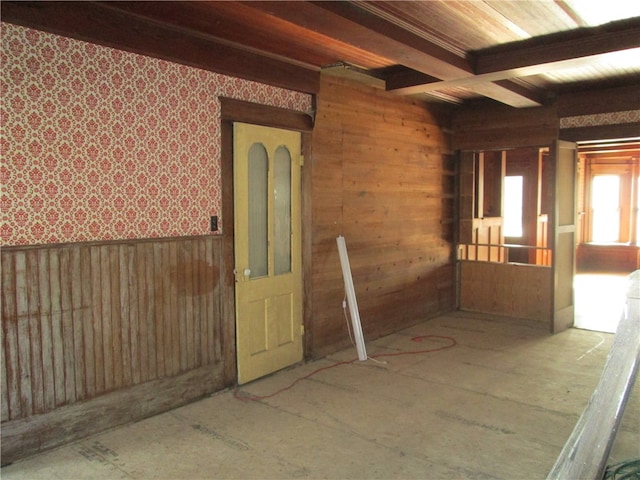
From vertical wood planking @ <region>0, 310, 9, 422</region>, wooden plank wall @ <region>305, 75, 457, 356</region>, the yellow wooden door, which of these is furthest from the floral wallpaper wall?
wooden plank wall @ <region>305, 75, 457, 356</region>

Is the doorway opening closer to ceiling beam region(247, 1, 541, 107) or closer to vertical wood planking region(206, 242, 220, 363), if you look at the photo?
ceiling beam region(247, 1, 541, 107)

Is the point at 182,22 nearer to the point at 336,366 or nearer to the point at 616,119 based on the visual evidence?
the point at 336,366

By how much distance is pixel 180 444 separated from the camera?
122 inches

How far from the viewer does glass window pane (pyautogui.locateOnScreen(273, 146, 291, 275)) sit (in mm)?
4395

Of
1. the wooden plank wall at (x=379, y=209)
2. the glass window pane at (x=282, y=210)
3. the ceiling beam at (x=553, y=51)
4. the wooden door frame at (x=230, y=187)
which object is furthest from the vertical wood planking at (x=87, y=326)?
the ceiling beam at (x=553, y=51)

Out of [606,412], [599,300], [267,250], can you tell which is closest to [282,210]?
[267,250]

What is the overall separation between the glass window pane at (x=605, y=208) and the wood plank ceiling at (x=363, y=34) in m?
6.87

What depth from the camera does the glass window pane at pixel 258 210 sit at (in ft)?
13.7

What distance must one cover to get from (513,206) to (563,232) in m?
3.78

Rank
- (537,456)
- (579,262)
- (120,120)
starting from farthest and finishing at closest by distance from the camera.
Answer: (579,262)
(120,120)
(537,456)

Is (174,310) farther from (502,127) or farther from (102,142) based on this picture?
(502,127)

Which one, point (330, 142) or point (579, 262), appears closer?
point (330, 142)

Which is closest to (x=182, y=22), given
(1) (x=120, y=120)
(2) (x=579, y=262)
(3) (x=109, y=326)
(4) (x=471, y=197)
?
(1) (x=120, y=120)

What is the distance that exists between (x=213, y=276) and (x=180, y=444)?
Answer: 4.07 ft
